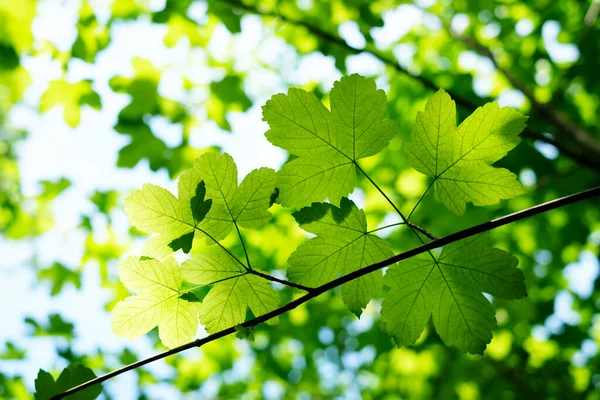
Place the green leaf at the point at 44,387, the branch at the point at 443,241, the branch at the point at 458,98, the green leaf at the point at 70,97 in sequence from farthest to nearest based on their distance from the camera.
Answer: the green leaf at the point at 70,97, the branch at the point at 458,98, the green leaf at the point at 44,387, the branch at the point at 443,241

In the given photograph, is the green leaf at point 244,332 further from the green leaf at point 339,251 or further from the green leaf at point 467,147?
the green leaf at point 467,147

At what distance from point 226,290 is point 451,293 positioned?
1.64 ft

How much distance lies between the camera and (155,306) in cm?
99

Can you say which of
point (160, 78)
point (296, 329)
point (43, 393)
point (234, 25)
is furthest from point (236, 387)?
point (43, 393)

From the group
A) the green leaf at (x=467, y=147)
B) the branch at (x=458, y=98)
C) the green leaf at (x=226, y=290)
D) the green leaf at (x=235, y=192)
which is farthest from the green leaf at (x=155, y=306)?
the branch at (x=458, y=98)

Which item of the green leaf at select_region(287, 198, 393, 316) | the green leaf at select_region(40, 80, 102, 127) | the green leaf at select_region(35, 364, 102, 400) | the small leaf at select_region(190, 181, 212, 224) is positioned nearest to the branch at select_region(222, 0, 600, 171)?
the green leaf at select_region(40, 80, 102, 127)

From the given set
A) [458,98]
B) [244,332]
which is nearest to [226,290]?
[244,332]

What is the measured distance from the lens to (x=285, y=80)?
443 cm

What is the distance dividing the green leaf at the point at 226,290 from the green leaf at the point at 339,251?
8cm

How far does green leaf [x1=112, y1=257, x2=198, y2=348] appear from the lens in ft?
3.16

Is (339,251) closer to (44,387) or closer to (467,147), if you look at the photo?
(467,147)

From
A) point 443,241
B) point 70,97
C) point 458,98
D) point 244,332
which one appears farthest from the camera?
point 70,97

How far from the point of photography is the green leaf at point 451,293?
3.19 ft

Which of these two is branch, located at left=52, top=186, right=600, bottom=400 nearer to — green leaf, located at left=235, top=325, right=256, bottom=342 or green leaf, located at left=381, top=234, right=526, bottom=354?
green leaf, located at left=235, top=325, right=256, bottom=342
